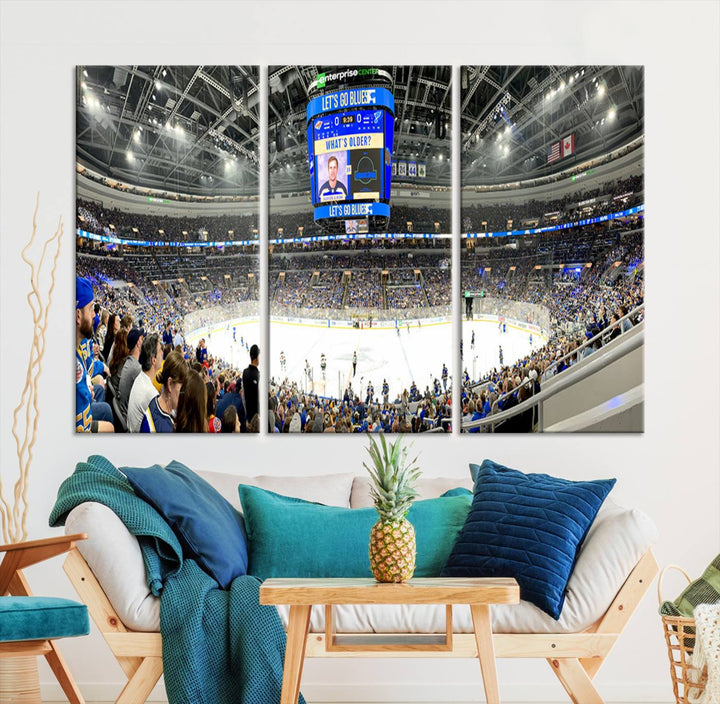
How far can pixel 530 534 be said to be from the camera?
3266mm

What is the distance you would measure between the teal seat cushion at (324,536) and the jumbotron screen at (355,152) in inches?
54.4

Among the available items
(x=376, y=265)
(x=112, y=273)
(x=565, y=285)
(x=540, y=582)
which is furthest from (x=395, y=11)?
(x=540, y=582)

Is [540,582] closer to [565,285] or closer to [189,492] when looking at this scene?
[189,492]

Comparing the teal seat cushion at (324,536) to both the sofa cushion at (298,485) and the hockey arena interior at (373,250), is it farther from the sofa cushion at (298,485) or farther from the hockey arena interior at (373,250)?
the hockey arena interior at (373,250)

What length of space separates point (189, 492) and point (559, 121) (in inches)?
→ 91.4

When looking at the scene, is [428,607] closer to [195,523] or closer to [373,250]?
[195,523]

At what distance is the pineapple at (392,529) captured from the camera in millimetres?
2680

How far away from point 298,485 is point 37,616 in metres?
1.30

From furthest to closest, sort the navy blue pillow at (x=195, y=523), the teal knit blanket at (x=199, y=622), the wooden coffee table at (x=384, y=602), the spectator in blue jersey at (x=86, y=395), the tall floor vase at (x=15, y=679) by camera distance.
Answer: the spectator in blue jersey at (x=86, y=395)
the navy blue pillow at (x=195, y=523)
the tall floor vase at (x=15, y=679)
the teal knit blanket at (x=199, y=622)
the wooden coffee table at (x=384, y=602)

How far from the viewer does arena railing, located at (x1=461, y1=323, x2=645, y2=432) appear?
4.20 metres

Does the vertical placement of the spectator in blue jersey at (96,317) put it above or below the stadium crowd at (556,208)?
below

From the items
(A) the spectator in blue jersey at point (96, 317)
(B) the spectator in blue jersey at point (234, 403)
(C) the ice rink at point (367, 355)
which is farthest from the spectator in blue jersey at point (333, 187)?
(A) the spectator in blue jersey at point (96, 317)

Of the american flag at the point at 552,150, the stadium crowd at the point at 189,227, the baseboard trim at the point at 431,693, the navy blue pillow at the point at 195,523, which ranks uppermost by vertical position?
the american flag at the point at 552,150

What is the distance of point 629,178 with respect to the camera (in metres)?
4.22
